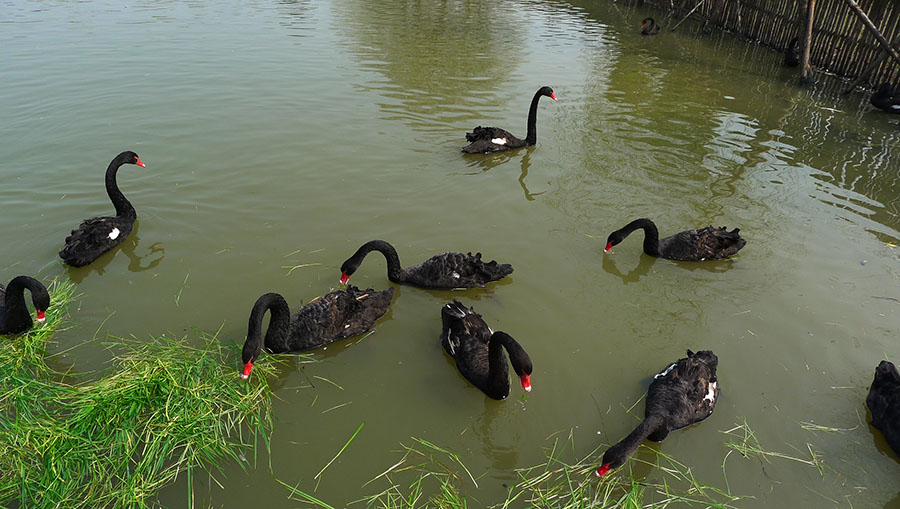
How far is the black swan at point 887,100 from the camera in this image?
10438mm

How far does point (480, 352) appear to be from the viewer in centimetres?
Result: 449

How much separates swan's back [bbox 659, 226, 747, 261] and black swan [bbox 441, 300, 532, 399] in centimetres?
260

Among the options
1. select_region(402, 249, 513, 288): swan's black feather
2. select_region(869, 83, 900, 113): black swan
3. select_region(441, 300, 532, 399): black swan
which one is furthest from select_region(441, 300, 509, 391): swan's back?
select_region(869, 83, 900, 113): black swan

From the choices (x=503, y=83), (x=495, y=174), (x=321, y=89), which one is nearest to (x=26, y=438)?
(x=495, y=174)

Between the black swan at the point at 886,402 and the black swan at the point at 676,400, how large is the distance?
43.7 inches

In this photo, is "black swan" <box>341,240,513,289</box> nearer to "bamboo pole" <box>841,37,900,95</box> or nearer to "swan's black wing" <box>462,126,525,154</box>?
"swan's black wing" <box>462,126,525,154</box>

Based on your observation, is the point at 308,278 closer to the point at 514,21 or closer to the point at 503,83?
the point at 503,83

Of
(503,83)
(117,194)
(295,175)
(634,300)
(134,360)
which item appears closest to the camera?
(134,360)

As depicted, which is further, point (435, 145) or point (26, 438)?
point (435, 145)

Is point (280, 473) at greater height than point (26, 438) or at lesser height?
lesser

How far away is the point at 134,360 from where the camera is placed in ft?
13.9

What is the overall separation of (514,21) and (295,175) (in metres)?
14.2

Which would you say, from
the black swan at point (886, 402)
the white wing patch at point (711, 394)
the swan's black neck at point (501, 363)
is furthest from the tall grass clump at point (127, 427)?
the black swan at point (886, 402)

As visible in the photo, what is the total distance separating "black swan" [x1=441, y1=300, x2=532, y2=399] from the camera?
3820 millimetres
